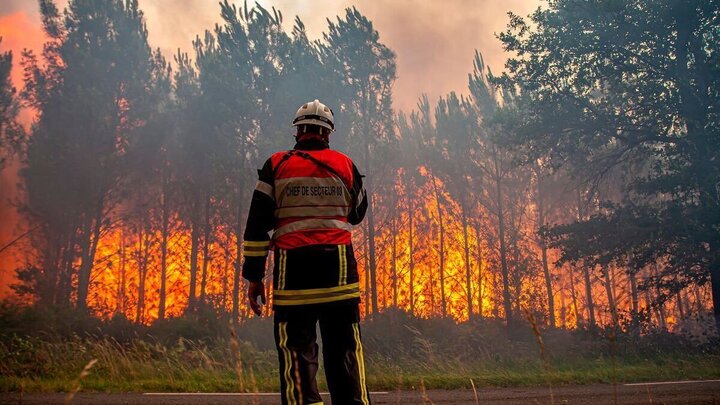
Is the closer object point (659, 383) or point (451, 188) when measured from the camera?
point (659, 383)

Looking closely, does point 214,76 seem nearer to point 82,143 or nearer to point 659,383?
point 82,143

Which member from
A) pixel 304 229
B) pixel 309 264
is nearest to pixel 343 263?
pixel 309 264

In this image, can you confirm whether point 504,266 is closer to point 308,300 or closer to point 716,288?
point 716,288

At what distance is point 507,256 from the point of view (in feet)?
77.9

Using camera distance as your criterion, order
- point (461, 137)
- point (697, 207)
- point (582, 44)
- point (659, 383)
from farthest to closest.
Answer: point (461, 137), point (582, 44), point (697, 207), point (659, 383)

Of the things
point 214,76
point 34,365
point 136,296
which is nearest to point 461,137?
point 214,76

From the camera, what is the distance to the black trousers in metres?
2.79

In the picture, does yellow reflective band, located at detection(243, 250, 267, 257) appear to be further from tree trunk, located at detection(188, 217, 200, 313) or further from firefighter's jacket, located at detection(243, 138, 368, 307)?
tree trunk, located at detection(188, 217, 200, 313)

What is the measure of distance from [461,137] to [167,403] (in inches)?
863

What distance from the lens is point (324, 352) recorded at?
9.62 ft

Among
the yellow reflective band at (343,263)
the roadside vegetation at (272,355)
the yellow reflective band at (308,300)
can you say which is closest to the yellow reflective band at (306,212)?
the yellow reflective band at (343,263)

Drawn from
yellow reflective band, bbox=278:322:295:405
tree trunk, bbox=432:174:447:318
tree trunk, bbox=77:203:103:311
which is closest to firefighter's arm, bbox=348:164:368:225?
yellow reflective band, bbox=278:322:295:405

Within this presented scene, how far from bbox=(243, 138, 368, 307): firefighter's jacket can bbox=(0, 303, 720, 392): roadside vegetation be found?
272 cm

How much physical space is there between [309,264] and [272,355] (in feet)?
37.6
